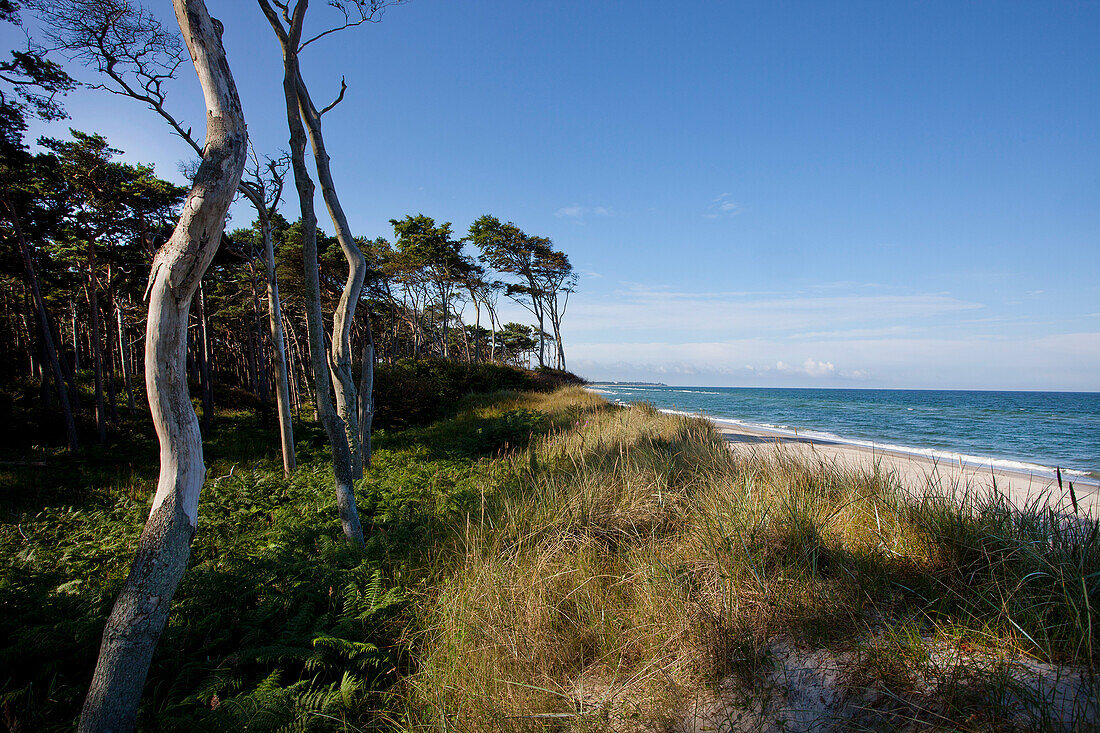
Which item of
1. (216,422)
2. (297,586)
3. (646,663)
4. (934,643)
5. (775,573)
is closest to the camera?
(934,643)

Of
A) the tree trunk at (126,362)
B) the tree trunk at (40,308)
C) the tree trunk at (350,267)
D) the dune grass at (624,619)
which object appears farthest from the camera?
the tree trunk at (126,362)

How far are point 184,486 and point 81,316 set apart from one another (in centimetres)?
3268

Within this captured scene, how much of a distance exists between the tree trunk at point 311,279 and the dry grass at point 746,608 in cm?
138

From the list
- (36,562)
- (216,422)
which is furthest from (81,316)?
(36,562)

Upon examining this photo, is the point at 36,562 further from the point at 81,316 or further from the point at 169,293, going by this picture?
the point at 81,316

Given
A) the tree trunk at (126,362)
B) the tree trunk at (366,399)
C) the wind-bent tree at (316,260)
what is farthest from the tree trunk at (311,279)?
the tree trunk at (126,362)

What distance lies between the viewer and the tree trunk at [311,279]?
4.27 metres

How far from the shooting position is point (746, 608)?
97.3 inches

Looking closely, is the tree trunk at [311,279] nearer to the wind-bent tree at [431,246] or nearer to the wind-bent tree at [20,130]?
the wind-bent tree at [20,130]

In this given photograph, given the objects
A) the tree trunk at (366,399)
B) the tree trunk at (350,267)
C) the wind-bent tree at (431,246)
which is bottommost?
the tree trunk at (366,399)

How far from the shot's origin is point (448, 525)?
4215 mm

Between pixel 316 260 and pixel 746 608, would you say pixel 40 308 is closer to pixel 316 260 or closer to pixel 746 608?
pixel 316 260

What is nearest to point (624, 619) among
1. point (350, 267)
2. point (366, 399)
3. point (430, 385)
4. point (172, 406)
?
point (172, 406)

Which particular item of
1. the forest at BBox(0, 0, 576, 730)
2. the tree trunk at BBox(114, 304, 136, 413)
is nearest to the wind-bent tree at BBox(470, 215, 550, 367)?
the forest at BBox(0, 0, 576, 730)
